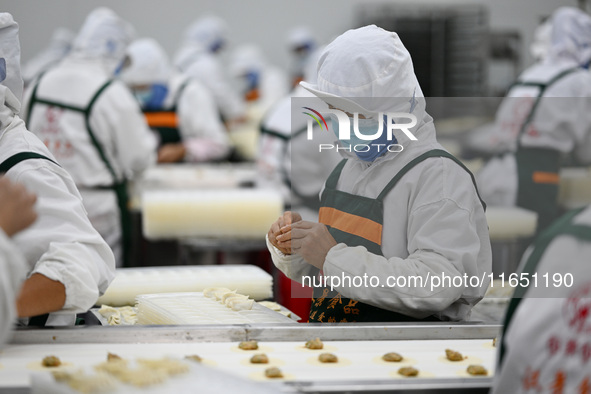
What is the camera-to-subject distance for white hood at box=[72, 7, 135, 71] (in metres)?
3.68

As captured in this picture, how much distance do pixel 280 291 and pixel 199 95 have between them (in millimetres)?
2767

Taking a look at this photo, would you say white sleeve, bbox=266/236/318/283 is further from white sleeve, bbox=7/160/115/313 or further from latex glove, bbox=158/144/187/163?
latex glove, bbox=158/144/187/163

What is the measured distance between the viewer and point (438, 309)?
1506 mm

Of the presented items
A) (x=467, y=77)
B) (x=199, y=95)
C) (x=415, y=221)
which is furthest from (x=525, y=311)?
(x=467, y=77)

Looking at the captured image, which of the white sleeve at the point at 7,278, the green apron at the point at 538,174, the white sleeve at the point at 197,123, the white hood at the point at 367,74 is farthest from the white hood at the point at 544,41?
the white sleeve at the point at 7,278

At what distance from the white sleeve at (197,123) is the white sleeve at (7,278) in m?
4.47

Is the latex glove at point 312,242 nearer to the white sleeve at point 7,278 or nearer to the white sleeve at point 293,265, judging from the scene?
the white sleeve at point 293,265

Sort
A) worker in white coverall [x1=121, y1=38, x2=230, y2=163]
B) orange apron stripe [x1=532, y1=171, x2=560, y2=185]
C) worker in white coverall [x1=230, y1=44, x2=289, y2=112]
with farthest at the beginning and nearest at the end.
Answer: worker in white coverall [x1=230, y1=44, x2=289, y2=112], worker in white coverall [x1=121, y1=38, x2=230, y2=163], orange apron stripe [x1=532, y1=171, x2=560, y2=185]

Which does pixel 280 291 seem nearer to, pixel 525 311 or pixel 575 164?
pixel 575 164

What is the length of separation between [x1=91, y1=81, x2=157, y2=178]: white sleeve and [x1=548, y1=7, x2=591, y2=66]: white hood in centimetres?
234

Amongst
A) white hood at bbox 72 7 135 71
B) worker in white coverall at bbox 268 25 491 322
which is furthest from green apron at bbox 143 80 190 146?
worker in white coverall at bbox 268 25 491 322

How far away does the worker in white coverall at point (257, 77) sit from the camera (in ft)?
34.1

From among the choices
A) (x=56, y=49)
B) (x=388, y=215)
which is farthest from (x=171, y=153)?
(x=388, y=215)

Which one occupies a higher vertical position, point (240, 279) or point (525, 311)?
point (525, 311)
